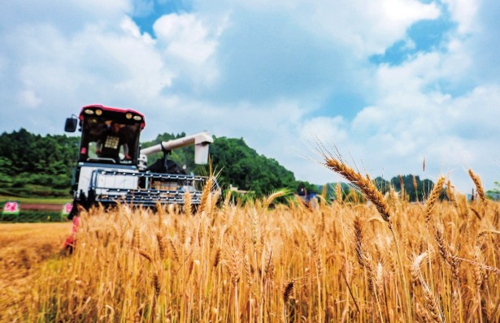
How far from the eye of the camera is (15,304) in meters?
2.88

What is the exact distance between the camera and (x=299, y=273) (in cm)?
236

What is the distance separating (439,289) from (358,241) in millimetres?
779

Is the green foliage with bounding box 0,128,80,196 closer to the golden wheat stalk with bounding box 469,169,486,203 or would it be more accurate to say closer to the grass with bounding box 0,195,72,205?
the grass with bounding box 0,195,72,205

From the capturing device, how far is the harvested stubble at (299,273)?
1.26 metres

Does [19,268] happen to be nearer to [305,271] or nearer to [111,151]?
[111,151]

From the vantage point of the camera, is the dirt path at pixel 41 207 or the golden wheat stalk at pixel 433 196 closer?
the golden wheat stalk at pixel 433 196

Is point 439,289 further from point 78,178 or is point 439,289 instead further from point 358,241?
point 78,178

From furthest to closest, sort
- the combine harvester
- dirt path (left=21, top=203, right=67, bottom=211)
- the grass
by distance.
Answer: the grass < dirt path (left=21, top=203, right=67, bottom=211) < the combine harvester

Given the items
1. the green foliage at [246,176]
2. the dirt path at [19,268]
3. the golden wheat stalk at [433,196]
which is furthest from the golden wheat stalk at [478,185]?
the green foliage at [246,176]

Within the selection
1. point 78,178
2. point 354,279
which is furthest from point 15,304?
point 78,178

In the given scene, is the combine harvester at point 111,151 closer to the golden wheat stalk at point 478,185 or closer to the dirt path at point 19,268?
the dirt path at point 19,268

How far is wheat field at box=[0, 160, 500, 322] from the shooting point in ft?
4.02

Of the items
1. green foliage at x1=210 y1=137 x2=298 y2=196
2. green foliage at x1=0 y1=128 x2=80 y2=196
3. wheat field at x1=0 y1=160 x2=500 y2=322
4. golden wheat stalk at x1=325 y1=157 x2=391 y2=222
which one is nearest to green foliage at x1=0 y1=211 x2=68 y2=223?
green foliage at x1=0 y1=128 x2=80 y2=196

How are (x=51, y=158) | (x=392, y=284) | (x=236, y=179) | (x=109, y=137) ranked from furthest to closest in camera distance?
(x=236, y=179)
(x=51, y=158)
(x=109, y=137)
(x=392, y=284)
